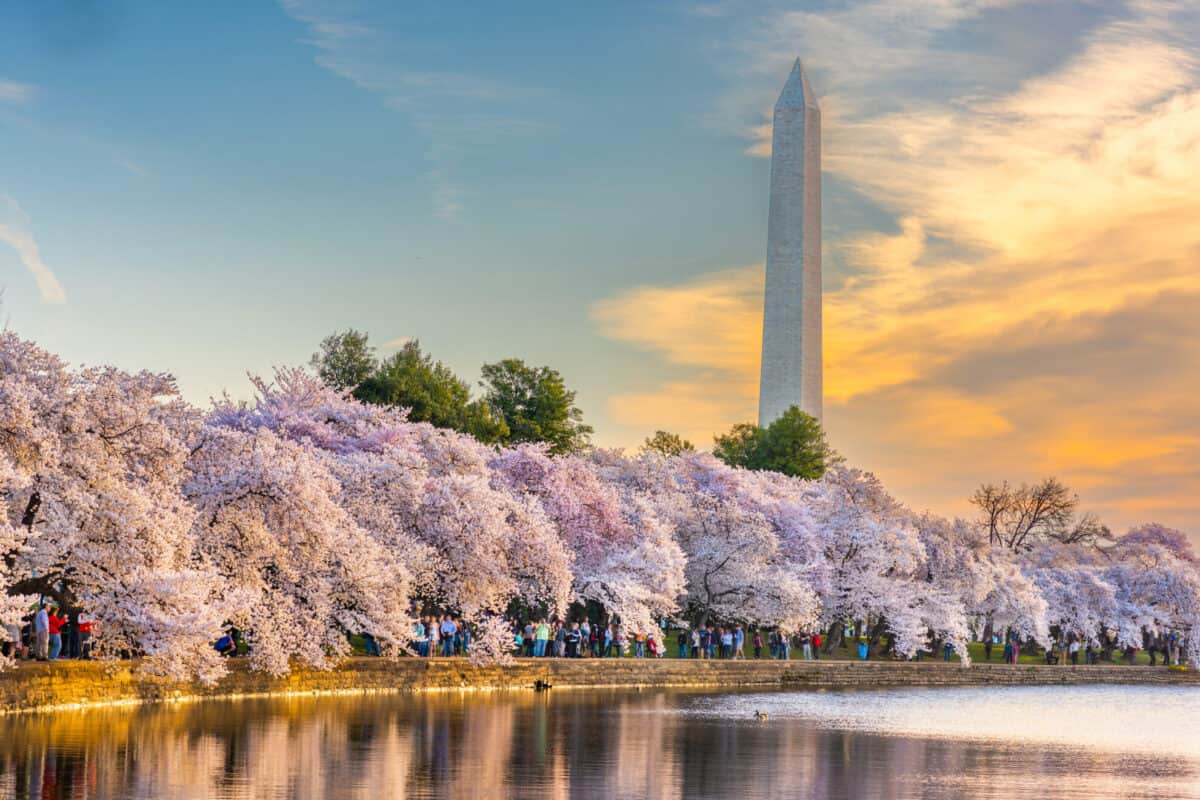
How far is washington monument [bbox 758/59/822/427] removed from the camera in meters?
87.3

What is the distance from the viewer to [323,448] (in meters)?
58.2

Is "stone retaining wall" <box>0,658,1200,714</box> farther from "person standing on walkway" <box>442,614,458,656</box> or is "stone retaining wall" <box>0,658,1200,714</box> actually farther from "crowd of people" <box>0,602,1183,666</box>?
"person standing on walkway" <box>442,614,458,656</box>

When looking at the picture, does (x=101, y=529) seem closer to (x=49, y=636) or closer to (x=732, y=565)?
(x=49, y=636)

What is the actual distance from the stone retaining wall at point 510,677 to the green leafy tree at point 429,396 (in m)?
23.4

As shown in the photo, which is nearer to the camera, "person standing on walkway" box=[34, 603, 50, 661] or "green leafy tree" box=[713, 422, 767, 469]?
"person standing on walkway" box=[34, 603, 50, 661]

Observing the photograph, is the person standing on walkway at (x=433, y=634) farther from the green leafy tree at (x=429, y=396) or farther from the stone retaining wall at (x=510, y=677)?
the green leafy tree at (x=429, y=396)

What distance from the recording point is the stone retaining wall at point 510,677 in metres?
34.4

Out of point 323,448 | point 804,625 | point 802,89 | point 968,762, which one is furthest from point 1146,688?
point 968,762

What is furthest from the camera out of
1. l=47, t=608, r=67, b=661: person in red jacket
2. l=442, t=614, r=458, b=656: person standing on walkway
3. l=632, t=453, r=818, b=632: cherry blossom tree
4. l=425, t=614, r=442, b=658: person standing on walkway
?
l=632, t=453, r=818, b=632: cherry blossom tree

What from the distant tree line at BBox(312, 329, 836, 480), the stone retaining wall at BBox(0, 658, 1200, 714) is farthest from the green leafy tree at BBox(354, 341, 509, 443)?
the stone retaining wall at BBox(0, 658, 1200, 714)

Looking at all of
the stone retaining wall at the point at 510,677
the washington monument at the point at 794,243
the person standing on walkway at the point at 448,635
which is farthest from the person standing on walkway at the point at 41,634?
the washington monument at the point at 794,243

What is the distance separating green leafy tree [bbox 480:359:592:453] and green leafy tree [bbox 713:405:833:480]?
10.7 metres

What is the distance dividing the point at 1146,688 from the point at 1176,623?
799 inches

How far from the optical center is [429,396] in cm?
8312
